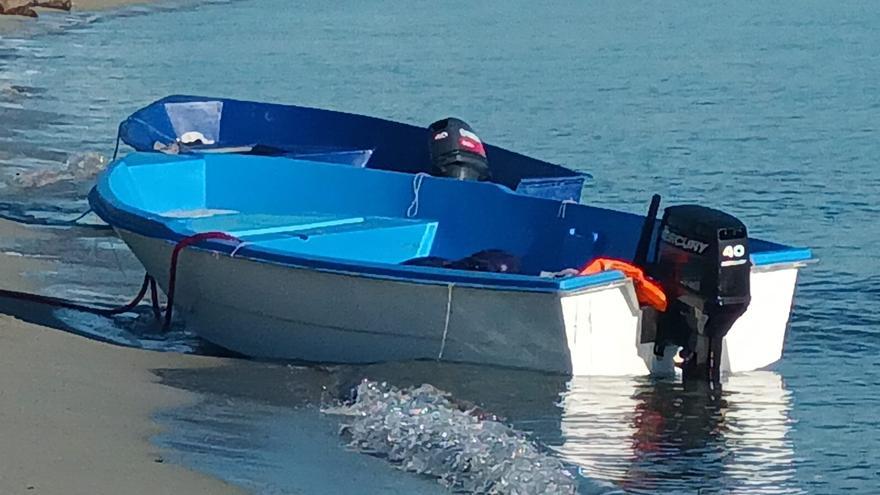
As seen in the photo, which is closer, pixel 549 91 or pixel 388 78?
pixel 549 91

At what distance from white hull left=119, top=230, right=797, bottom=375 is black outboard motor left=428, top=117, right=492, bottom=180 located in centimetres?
222

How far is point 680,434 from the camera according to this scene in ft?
24.4

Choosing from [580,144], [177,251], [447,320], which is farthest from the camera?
[580,144]

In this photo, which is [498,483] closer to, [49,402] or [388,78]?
[49,402]

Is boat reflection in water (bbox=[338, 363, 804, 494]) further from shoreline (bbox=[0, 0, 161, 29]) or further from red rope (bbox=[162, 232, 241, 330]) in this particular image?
shoreline (bbox=[0, 0, 161, 29])

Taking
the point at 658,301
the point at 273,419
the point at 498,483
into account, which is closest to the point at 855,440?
the point at 658,301

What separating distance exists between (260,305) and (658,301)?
2124 millimetres

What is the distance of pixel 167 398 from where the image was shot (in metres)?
7.51

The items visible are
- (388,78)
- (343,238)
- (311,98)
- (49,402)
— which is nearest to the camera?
(49,402)

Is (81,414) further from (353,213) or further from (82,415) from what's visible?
(353,213)

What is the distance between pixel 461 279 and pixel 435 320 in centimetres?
38

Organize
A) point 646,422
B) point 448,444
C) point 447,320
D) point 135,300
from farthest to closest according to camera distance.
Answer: point 135,300 → point 447,320 → point 646,422 → point 448,444

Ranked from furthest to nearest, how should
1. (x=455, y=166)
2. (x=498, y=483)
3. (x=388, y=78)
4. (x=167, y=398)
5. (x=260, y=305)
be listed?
(x=388, y=78) → (x=455, y=166) → (x=260, y=305) → (x=167, y=398) → (x=498, y=483)

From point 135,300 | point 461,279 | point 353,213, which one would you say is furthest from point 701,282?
point 135,300
